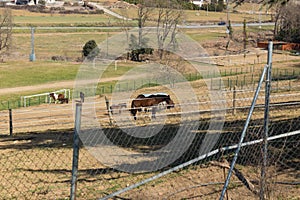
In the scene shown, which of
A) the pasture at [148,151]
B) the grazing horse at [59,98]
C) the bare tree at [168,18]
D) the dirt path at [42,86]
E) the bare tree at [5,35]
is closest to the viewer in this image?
→ the pasture at [148,151]

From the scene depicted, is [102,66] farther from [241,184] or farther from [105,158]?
[241,184]

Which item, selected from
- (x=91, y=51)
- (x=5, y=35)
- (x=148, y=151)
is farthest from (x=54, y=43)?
(x=148, y=151)

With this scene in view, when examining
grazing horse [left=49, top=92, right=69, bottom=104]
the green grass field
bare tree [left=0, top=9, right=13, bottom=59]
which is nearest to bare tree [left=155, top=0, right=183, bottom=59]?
the green grass field

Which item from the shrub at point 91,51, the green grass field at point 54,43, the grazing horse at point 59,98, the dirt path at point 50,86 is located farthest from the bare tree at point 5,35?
the grazing horse at point 59,98

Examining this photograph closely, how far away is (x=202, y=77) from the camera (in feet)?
116

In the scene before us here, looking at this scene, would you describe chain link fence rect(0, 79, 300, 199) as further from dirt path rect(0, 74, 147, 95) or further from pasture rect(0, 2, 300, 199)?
dirt path rect(0, 74, 147, 95)

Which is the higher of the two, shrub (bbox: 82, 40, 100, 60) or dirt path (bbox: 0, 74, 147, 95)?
shrub (bbox: 82, 40, 100, 60)

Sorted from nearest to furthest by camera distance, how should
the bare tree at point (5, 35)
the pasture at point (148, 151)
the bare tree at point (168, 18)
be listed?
the pasture at point (148, 151)
the bare tree at point (5, 35)
the bare tree at point (168, 18)

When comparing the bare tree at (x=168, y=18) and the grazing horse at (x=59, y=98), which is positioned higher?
the bare tree at (x=168, y=18)

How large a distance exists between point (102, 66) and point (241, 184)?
3672cm

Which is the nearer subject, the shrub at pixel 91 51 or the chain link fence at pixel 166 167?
the chain link fence at pixel 166 167

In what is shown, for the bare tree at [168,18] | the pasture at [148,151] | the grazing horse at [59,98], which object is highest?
the bare tree at [168,18]

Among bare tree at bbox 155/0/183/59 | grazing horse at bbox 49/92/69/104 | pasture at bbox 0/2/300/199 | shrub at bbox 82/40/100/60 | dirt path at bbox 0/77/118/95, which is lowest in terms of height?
dirt path at bbox 0/77/118/95

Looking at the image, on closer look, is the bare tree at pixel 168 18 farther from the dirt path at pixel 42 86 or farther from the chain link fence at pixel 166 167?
the chain link fence at pixel 166 167
